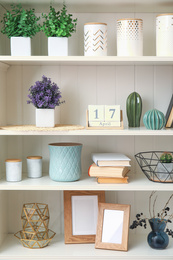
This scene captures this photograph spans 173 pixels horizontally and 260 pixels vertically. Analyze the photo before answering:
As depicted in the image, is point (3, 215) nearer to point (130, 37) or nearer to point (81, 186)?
point (81, 186)

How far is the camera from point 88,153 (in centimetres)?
231

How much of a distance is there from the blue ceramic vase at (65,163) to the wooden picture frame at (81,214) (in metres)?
0.19

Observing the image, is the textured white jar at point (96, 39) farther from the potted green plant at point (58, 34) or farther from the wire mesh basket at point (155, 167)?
the wire mesh basket at point (155, 167)

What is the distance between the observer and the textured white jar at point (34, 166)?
84.7 inches

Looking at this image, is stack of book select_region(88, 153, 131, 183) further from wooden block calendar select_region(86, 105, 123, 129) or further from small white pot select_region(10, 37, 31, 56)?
small white pot select_region(10, 37, 31, 56)

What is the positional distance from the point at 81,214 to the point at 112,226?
21cm

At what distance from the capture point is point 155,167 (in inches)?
84.6

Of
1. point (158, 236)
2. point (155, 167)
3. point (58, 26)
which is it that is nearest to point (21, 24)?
point (58, 26)

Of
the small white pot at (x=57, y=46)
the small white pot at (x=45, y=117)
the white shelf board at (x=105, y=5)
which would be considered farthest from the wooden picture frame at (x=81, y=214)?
the white shelf board at (x=105, y=5)

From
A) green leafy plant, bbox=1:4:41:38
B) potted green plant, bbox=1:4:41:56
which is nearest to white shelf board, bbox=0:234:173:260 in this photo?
potted green plant, bbox=1:4:41:56

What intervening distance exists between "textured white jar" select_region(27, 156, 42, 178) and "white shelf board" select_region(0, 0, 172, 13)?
0.85 m

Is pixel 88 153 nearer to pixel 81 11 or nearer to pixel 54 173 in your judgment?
pixel 54 173

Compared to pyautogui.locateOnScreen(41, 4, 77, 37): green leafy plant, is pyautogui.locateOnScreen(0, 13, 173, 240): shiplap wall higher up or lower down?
lower down

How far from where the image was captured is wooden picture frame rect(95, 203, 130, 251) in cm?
208
